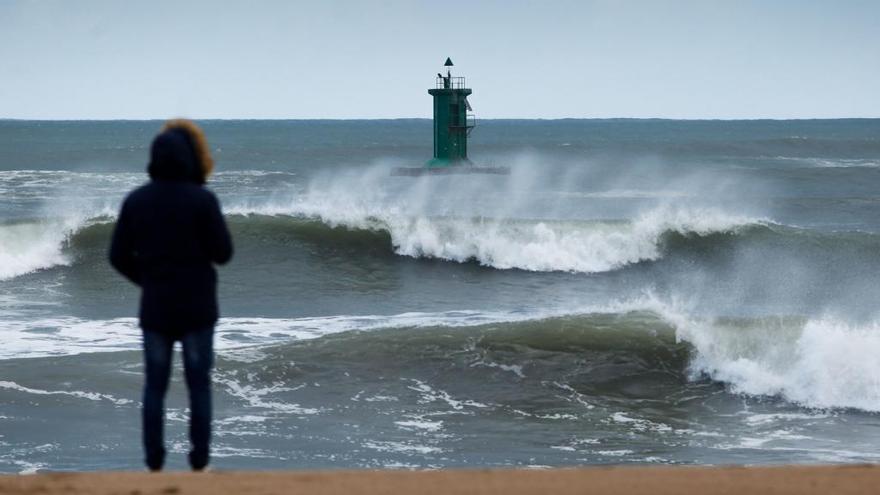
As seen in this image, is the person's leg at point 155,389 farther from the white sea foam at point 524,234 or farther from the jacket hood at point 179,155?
the white sea foam at point 524,234

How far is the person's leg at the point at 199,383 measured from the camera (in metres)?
5.34

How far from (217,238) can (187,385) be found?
691mm

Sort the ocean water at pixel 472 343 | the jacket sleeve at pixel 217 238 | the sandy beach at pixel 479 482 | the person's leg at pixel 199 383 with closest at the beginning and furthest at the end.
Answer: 1. the sandy beach at pixel 479 482
2. the jacket sleeve at pixel 217 238
3. the person's leg at pixel 199 383
4. the ocean water at pixel 472 343

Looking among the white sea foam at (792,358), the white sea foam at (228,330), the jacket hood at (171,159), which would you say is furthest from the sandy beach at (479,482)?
the white sea foam at (228,330)

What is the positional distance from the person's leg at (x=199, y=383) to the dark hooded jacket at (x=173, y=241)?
0.07 meters

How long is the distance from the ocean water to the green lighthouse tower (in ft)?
35.0

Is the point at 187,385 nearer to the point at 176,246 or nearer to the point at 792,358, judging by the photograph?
the point at 176,246

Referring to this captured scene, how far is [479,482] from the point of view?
5.15 metres

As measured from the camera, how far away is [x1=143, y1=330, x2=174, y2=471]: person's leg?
17.6 feet

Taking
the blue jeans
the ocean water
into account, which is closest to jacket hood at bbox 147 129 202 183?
the blue jeans

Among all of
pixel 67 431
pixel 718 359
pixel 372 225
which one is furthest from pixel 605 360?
pixel 372 225

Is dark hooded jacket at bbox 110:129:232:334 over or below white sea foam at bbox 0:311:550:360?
over

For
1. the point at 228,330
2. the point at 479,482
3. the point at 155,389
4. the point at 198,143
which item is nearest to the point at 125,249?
the point at 198,143

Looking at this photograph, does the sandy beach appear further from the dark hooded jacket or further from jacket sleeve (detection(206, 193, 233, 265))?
jacket sleeve (detection(206, 193, 233, 265))
